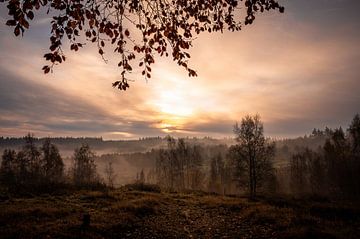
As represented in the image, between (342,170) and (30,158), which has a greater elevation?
(30,158)

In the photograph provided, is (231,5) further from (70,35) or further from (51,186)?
(51,186)

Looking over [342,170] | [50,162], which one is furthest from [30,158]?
[342,170]

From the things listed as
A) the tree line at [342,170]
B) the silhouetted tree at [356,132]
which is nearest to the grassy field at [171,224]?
the tree line at [342,170]

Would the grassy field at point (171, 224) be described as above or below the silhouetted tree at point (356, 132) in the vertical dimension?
below

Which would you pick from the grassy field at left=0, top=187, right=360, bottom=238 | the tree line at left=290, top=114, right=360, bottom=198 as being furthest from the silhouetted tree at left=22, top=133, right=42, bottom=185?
the tree line at left=290, top=114, right=360, bottom=198

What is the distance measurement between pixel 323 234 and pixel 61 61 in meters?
12.2

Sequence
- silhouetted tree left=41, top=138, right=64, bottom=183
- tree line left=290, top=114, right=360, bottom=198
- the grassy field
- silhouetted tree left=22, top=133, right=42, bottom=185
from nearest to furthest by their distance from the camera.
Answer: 1. the grassy field
2. tree line left=290, top=114, right=360, bottom=198
3. silhouetted tree left=22, top=133, right=42, bottom=185
4. silhouetted tree left=41, top=138, right=64, bottom=183

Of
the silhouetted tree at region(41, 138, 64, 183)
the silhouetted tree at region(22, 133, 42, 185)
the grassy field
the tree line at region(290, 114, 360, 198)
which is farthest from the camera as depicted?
the silhouetted tree at region(41, 138, 64, 183)

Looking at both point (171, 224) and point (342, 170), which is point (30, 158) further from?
point (342, 170)

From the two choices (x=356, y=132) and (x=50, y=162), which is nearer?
(x=356, y=132)

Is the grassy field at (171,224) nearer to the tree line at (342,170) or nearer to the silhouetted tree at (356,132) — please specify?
the tree line at (342,170)

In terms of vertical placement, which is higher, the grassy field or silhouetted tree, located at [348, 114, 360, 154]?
silhouetted tree, located at [348, 114, 360, 154]

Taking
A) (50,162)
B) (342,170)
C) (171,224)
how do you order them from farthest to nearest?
1. (50,162)
2. (342,170)
3. (171,224)

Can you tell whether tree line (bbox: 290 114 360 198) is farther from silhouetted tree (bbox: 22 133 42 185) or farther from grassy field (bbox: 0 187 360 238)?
silhouetted tree (bbox: 22 133 42 185)
